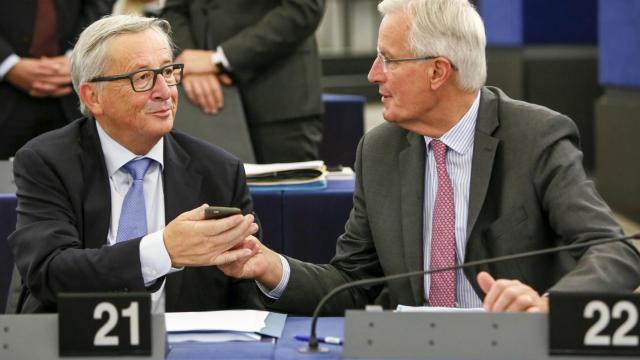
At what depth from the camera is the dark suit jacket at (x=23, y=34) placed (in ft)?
15.6

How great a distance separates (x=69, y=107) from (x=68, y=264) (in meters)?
2.23

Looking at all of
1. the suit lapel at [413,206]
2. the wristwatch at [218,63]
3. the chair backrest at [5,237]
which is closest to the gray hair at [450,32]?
the suit lapel at [413,206]

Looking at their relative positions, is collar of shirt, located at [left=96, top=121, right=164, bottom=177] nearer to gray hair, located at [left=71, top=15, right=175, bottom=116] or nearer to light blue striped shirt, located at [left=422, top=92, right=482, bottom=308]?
gray hair, located at [left=71, top=15, right=175, bottom=116]

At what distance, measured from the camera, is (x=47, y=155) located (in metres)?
2.87

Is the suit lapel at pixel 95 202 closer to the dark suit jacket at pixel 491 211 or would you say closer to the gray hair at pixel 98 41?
the gray hair at pixel 98 41

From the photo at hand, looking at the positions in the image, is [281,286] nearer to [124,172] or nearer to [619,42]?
[124,172]

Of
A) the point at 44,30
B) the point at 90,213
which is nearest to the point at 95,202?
the point at 90,213

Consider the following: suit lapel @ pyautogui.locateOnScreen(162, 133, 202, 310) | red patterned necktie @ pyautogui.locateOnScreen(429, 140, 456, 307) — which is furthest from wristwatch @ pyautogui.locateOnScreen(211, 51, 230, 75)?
red patterned necktie @ pyautogui.locateOnScreen(429, 140, 456, 307)

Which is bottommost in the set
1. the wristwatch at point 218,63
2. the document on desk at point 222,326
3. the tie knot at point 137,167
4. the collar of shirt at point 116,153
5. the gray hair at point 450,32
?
the document on desk at point 222,326

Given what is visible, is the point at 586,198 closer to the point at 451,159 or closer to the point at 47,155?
the point at 451,159

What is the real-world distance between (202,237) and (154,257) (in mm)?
148

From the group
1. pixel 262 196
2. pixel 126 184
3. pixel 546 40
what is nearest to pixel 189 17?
pixel 262 196

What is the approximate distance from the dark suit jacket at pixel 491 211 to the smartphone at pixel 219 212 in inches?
12.7

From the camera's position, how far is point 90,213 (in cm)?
287
